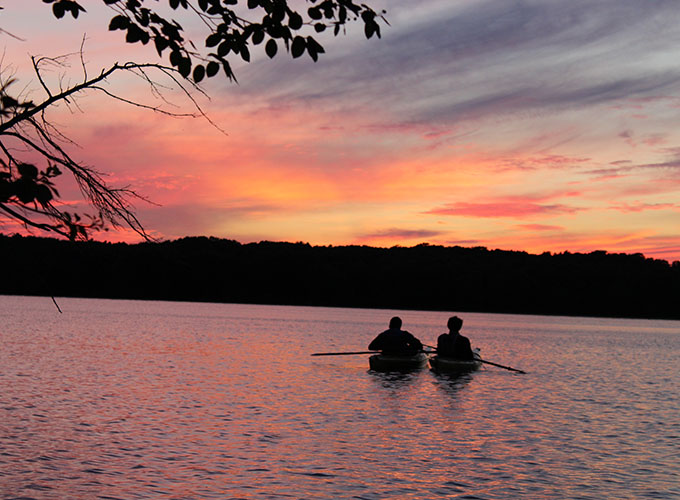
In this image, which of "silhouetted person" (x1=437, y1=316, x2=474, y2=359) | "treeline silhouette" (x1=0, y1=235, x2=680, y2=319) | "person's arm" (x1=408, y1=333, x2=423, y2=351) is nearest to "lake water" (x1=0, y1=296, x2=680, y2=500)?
"silhouetted person" (x1=437, y1=316, x2=474, y2=359)

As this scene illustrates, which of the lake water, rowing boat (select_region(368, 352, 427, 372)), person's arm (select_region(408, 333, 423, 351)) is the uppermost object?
person's arm (select_region(408, 333, 423, 351))

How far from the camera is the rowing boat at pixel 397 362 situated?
97.6 ft

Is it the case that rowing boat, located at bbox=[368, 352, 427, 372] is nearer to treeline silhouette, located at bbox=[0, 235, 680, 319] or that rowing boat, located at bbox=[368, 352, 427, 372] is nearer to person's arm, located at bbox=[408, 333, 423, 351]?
person's arm, located at bbox=[408, 333, 423, 351]

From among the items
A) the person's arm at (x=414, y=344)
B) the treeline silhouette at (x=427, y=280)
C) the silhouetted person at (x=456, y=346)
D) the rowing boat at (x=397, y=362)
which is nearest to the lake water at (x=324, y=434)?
the rowing boat at (x=397, y=362)

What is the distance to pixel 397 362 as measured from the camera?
2978 cm

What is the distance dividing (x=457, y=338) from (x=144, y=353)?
2144 centimetres

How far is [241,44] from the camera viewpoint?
21.3 feet

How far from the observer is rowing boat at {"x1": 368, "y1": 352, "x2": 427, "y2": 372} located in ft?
97.6

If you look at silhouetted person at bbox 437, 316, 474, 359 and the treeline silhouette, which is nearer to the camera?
silhouetted person at bbox 437, 316, 474, 359

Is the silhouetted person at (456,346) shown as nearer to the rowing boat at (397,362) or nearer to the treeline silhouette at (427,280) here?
the rowing boat at (397,362)

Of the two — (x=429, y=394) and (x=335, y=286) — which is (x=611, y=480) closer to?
(x=429, y=394)

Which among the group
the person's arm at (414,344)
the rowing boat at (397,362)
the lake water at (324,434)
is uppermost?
the person's arm at (414,344)

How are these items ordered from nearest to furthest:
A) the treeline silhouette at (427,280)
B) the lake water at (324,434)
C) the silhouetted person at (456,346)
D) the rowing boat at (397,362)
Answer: the lake water at (324,434) < the silhouetted person at (456,346) < the rowing boat at (397,362) < the treeline silhouette at (427,280)

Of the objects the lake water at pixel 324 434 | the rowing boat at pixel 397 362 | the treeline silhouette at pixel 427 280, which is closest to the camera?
the lake water at pixel 324 434
